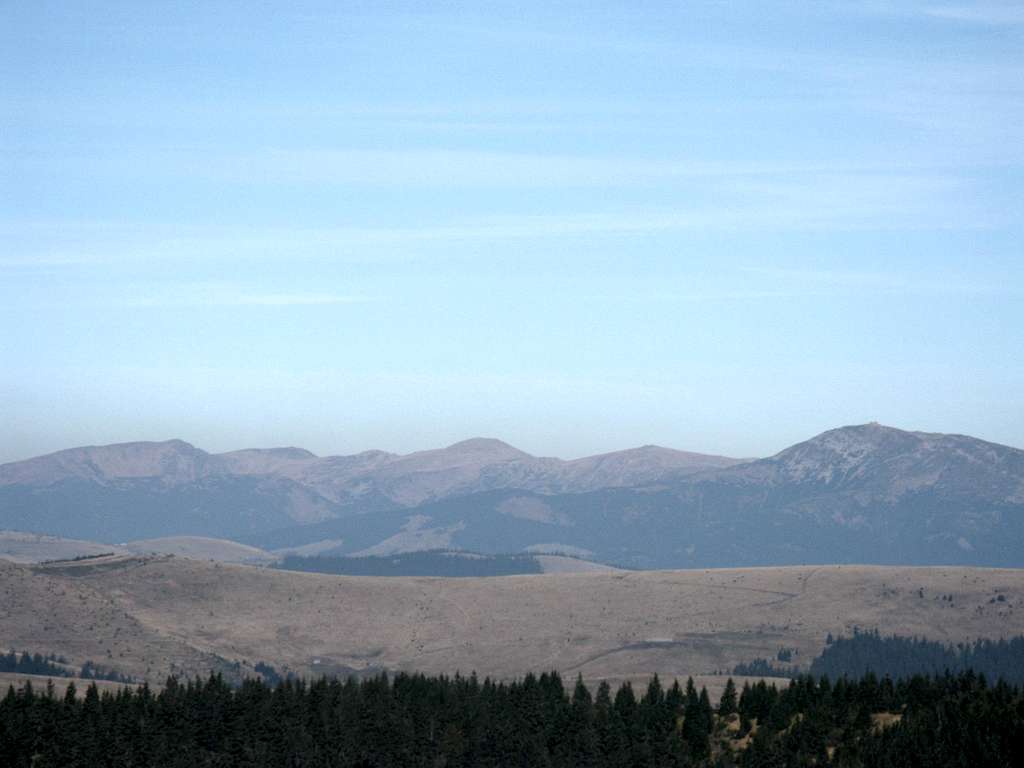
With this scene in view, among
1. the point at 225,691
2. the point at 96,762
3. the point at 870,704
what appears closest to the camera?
the point at 96,762

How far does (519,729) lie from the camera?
170000 mm

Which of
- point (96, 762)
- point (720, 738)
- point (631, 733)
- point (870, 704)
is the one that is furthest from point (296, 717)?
point (870, 704)

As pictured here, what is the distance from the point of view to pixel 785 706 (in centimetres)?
17212

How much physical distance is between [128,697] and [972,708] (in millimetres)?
98127

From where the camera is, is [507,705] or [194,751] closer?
[194,751]

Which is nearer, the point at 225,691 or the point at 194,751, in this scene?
the point at 194,751

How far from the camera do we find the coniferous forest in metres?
156

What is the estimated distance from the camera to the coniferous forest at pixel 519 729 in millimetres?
156500

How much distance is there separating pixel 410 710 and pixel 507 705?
11862mm

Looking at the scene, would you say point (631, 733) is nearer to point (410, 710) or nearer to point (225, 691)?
point (410, 710)

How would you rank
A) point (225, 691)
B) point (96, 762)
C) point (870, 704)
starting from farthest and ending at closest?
point (225, 691), point (870, 704), point (96, 762)

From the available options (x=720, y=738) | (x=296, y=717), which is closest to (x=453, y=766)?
(x=296, y=717)

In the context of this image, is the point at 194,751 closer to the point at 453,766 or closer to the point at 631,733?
the point at 453,766

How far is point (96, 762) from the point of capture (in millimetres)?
156125
